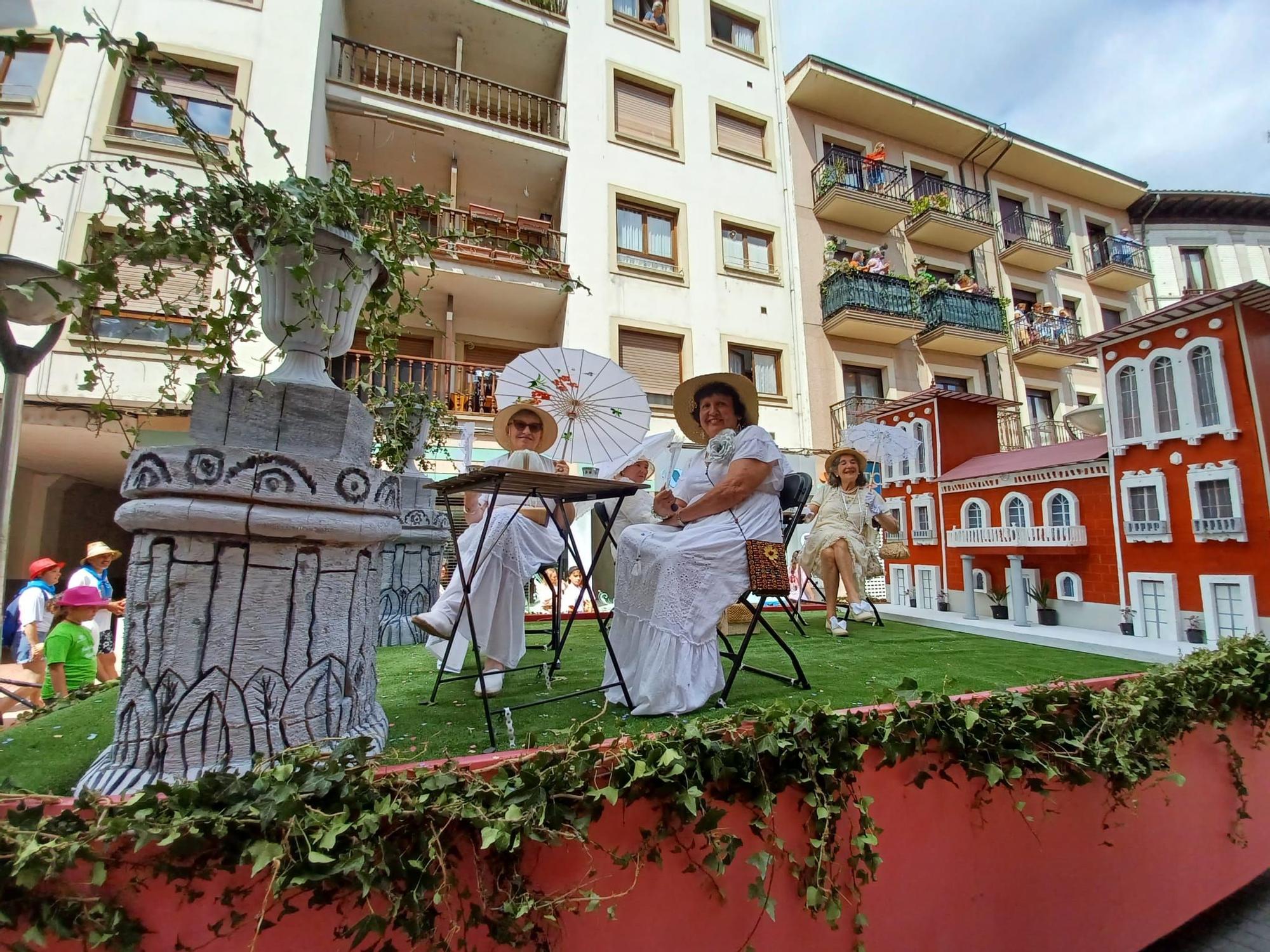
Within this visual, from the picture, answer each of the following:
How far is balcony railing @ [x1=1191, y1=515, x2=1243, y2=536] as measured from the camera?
14.7 ft

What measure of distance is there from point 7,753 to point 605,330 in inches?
372

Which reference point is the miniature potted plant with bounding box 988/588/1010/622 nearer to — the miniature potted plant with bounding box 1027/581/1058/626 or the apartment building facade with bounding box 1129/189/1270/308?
the miniature potted plant with bounding box 1027/581/1058/626

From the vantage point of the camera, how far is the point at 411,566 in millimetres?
4691

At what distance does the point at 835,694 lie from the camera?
2.57 metres

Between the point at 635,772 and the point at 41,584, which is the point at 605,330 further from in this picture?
the point at 635,772

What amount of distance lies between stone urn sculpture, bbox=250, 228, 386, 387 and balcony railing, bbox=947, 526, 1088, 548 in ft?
20.3

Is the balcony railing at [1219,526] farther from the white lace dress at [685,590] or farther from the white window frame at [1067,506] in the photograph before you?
the white lace dress at [685,590]

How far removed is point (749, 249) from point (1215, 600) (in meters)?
9.73

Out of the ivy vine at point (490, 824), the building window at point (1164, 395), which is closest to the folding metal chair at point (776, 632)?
the ivy vine at point (490, 824)

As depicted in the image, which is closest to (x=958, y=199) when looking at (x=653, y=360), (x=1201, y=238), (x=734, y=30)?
(x=734, y=30)

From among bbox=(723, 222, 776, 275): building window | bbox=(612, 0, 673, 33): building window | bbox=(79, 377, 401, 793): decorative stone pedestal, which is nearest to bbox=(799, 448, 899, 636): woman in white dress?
bbox=(79, 377, 401, 793): decorative stone pedestal

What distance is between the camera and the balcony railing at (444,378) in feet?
30.5

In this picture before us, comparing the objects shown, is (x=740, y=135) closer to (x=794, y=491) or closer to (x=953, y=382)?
(x=953, y=382)

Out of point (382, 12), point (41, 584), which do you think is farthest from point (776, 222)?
point (41, 584)
